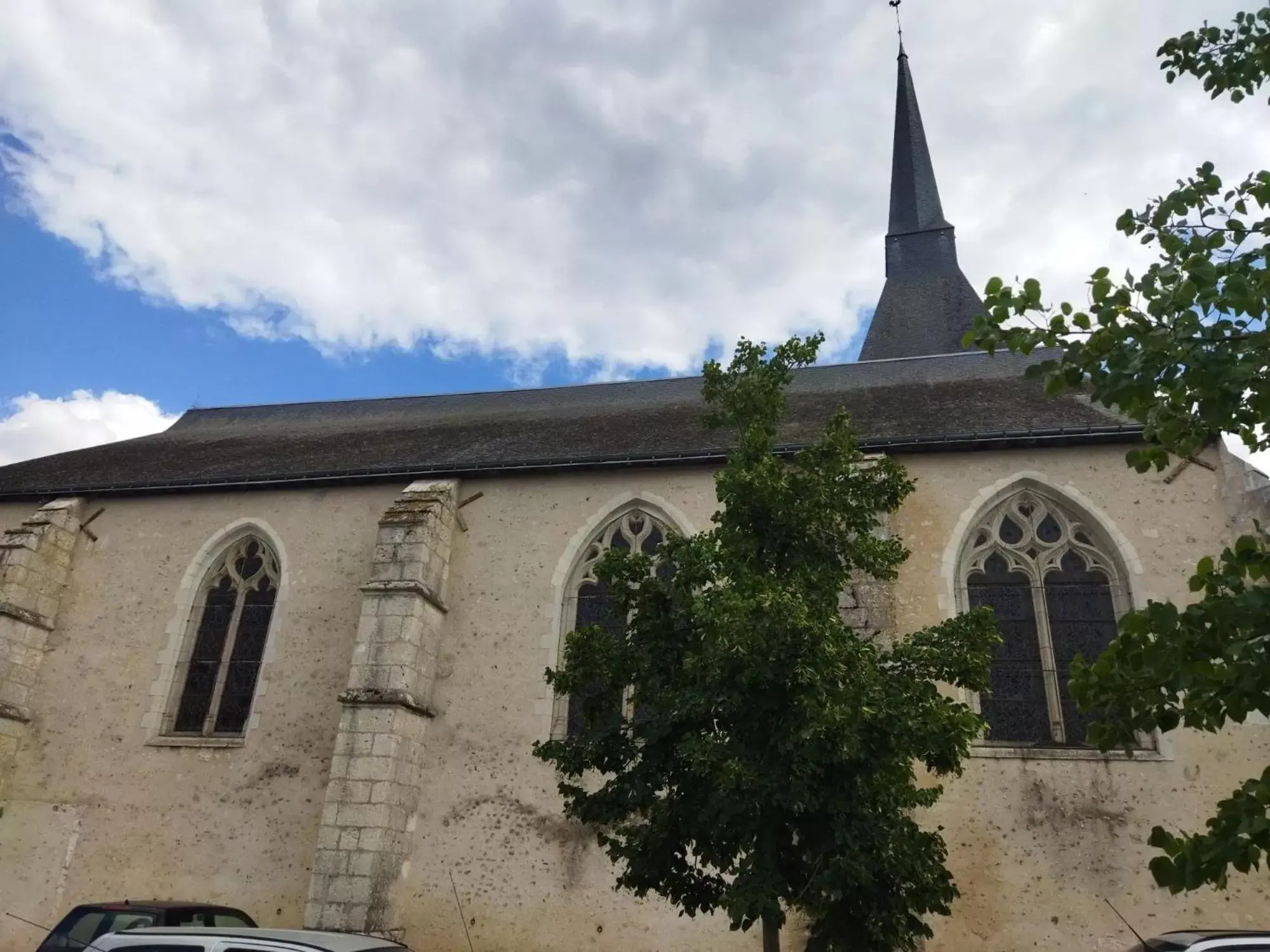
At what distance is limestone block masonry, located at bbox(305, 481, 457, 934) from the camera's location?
27.1 ft

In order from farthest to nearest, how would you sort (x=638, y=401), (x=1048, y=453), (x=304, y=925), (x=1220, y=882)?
(x=638, y=401) → (x=1048, y=453) → (x=304, y=925) → (x=1220, y=882)

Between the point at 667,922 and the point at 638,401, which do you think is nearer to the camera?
the point at 667,922

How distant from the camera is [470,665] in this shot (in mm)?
9883

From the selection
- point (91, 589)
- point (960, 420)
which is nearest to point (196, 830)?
point (91, 589)

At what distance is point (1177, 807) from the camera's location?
7852 mm

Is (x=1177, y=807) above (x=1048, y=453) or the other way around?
the other way around

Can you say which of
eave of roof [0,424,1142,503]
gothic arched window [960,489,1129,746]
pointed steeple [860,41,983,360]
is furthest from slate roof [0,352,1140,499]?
pointed steeple [860,41,983,360]

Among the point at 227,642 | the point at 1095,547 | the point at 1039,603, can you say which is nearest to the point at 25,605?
the point at 227,642

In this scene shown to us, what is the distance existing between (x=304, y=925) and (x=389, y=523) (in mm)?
4146

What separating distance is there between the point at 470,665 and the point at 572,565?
165 centimetres

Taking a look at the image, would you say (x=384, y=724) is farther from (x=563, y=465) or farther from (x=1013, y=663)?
(x=1013, y=663)

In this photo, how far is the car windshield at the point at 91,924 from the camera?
21.0 ft

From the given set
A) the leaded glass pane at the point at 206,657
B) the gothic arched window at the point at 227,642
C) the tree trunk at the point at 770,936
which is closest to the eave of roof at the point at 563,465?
the gothic arched window at the point at 227,642

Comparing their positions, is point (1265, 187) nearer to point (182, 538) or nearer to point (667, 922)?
point (667, 922)
